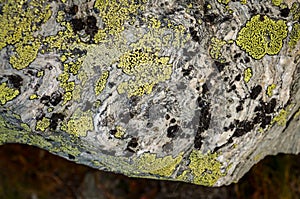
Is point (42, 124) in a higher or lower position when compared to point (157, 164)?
higher

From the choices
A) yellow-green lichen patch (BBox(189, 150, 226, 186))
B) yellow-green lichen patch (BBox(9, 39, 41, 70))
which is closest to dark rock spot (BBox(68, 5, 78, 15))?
yellow-green lichen patch (BBox(9, 39, 41, 70))

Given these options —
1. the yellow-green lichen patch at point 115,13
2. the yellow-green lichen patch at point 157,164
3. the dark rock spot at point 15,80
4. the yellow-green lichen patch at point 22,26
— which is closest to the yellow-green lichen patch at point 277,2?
the yellow-green lichen patch at point 115,13

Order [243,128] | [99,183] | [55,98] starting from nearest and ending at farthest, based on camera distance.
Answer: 1. [55,98]
2. [243,128]
3. [99,183]

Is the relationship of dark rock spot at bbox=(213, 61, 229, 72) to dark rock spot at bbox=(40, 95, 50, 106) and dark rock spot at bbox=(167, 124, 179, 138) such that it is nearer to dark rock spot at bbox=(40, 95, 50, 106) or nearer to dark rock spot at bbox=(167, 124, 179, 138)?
dark rock spot at bbox=(167, 124, 179, 138)

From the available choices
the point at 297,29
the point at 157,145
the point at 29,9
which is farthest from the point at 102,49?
the point at 297,29

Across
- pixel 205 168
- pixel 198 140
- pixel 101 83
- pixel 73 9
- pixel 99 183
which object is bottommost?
pixel 99 183

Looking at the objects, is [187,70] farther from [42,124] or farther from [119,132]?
[42,124]

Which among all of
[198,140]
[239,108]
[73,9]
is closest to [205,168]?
[198,140]

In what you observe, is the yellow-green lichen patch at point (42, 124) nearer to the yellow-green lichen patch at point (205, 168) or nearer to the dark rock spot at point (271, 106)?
the yellow-green lichen patch at point (205, 168)
